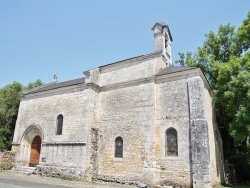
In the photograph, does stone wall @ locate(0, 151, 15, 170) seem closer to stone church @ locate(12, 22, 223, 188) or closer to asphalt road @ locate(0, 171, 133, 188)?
stone church @ locate(12, 22, 223, 188)

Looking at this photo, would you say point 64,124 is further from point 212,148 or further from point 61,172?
point 212,148

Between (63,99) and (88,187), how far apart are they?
25.2 feet

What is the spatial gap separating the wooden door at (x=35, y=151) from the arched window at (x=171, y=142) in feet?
33.8

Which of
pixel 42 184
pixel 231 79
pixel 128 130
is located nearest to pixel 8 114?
pixel 42 184

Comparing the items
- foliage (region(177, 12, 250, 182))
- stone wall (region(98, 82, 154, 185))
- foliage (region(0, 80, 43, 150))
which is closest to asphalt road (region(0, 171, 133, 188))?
stone wall (region(98, 82, 154, 185))

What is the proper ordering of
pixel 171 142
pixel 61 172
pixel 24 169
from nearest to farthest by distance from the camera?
pixel 171 142, pixel 61 172, pixel 24 169

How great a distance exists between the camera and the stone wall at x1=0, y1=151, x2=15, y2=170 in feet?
56.7

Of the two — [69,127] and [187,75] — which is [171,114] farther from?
[69,127]

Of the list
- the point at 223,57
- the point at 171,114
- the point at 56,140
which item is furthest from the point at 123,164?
the point at 223,57

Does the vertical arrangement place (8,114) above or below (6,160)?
above

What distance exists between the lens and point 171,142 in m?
12.5

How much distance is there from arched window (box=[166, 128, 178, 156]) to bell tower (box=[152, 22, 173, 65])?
5.52m

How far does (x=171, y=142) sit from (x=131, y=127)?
2584mm

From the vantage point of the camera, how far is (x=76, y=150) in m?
14.4
